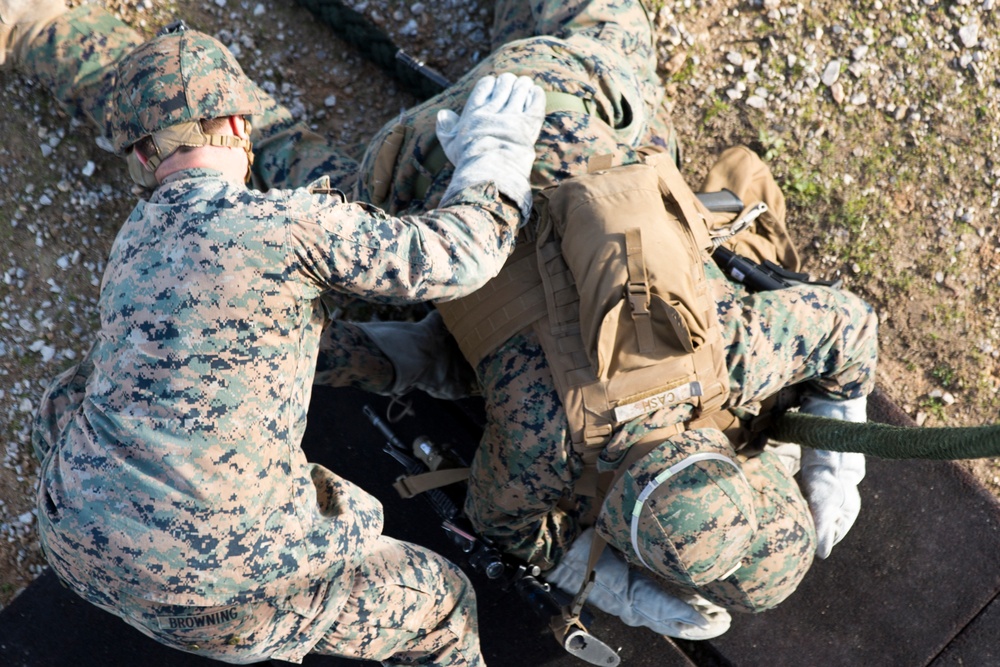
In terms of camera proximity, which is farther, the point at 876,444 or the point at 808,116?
the point at 808,116

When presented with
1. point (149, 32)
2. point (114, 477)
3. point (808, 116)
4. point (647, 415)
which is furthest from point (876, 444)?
point (149, 32)

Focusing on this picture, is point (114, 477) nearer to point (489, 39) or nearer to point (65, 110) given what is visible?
point (65, 110)

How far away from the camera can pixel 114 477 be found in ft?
7.70

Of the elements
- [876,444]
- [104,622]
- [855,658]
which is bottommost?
[855,658]

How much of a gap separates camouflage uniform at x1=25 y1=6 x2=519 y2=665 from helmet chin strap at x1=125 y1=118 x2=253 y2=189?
9cm

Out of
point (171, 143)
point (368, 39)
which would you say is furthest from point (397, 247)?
point (368, 39)

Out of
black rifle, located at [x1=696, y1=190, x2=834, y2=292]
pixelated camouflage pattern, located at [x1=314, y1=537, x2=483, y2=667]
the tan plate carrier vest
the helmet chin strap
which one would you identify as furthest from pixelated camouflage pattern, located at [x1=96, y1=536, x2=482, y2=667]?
black rifle, located at [x1=696, y1=190, x2=834, y2=292]

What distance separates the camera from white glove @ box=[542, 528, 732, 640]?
10.6ft

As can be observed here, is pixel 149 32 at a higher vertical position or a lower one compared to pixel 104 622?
higher

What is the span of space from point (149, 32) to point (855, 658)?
14.3ft

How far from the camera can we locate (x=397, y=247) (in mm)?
2439

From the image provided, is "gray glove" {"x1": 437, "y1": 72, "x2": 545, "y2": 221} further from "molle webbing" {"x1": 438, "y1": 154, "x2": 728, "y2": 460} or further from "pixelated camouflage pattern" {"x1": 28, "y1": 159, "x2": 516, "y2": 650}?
"pixelated camouflage pattern" {"x1": 28, "y1": 159, "x2": 516, "y2": 650}

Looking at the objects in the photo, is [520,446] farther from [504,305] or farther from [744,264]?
[744,264]

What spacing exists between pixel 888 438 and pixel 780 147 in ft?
5.97
